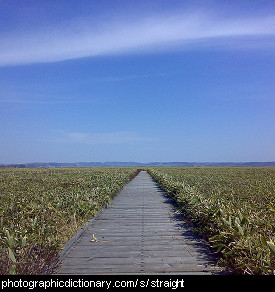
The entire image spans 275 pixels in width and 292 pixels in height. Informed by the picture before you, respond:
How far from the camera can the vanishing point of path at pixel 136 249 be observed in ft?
13.0

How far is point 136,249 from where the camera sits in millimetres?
4953

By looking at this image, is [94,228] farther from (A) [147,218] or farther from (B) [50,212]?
(A) [147,218]

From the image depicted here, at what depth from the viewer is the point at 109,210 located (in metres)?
9.55

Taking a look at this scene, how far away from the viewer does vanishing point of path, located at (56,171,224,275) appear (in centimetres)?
396

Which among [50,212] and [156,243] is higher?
[50,212]
